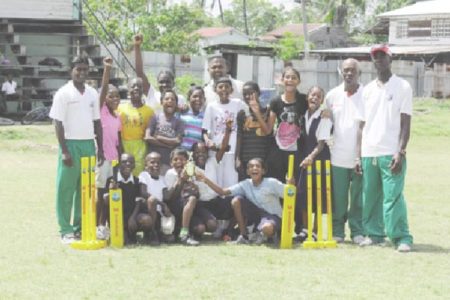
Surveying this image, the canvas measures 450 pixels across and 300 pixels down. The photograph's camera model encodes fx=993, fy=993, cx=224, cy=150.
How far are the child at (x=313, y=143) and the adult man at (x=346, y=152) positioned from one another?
0.13 m

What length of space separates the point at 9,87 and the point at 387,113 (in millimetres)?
19105

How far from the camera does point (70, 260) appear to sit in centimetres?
919

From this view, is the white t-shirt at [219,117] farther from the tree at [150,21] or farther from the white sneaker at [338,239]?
the tree at [150,21]

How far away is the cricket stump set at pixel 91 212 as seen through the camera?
980 centimetres

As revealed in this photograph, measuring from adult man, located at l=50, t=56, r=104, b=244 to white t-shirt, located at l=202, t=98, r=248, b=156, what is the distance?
3.75 ft

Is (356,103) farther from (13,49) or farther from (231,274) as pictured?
(13,49)

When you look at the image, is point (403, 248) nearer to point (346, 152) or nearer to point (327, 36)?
point (346, 152)

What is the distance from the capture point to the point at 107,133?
10.6 meters

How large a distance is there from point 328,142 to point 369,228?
98cm

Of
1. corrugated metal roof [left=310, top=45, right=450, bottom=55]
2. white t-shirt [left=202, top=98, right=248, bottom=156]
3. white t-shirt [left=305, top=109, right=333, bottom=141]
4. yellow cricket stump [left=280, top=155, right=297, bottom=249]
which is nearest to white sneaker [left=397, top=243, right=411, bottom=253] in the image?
yellow cricket stump [left=280, top=155, right=297, bottom=249]

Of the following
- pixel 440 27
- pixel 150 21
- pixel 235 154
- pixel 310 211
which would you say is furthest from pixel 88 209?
pixel 440 27

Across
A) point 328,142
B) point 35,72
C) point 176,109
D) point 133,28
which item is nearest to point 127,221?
point 176,109

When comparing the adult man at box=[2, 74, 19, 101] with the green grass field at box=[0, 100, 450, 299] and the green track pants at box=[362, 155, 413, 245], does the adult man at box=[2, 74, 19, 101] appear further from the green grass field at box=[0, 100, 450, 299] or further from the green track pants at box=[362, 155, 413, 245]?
the green track pants at box=[362, 155, 413, 245]

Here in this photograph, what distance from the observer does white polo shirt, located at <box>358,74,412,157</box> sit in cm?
988
